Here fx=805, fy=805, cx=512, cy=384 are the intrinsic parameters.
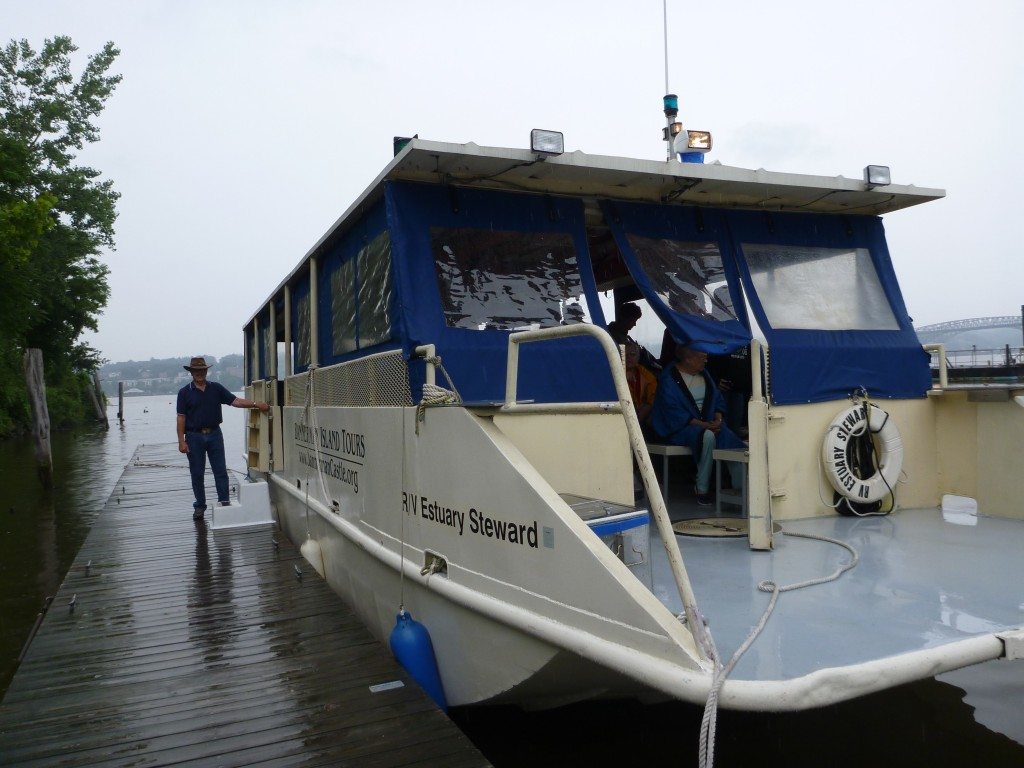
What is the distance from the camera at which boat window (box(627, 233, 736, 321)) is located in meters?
5.12

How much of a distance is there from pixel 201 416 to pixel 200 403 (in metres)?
0.15

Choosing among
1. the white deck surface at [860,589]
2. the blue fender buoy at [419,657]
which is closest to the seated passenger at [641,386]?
the white deck surface at [860,589]

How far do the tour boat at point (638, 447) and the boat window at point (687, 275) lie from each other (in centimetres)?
2

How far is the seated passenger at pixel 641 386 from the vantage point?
6250 millimetres

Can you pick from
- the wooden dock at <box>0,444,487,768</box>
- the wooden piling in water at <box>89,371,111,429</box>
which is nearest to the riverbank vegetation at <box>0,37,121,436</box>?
the wooden dock at <box>0,444,487,768</box>

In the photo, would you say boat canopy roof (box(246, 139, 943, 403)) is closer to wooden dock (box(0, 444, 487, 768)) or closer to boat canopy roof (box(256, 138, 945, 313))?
boat canopy roof (box(256, 138, 945, 313))

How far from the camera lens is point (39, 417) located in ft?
66.3

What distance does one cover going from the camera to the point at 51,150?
72.6 feet

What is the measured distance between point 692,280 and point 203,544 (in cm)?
609

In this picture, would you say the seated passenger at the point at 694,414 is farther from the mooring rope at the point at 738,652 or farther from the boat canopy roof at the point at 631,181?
the boat canopy roof at the point at 631,181

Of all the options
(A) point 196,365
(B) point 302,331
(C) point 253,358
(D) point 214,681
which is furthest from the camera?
(C) point 253,358

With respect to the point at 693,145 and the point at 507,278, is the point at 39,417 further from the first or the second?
the point at 693,145

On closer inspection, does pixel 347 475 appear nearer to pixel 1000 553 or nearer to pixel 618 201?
pixel 618 201

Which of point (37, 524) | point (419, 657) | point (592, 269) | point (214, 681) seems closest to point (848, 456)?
point (592, 269)
